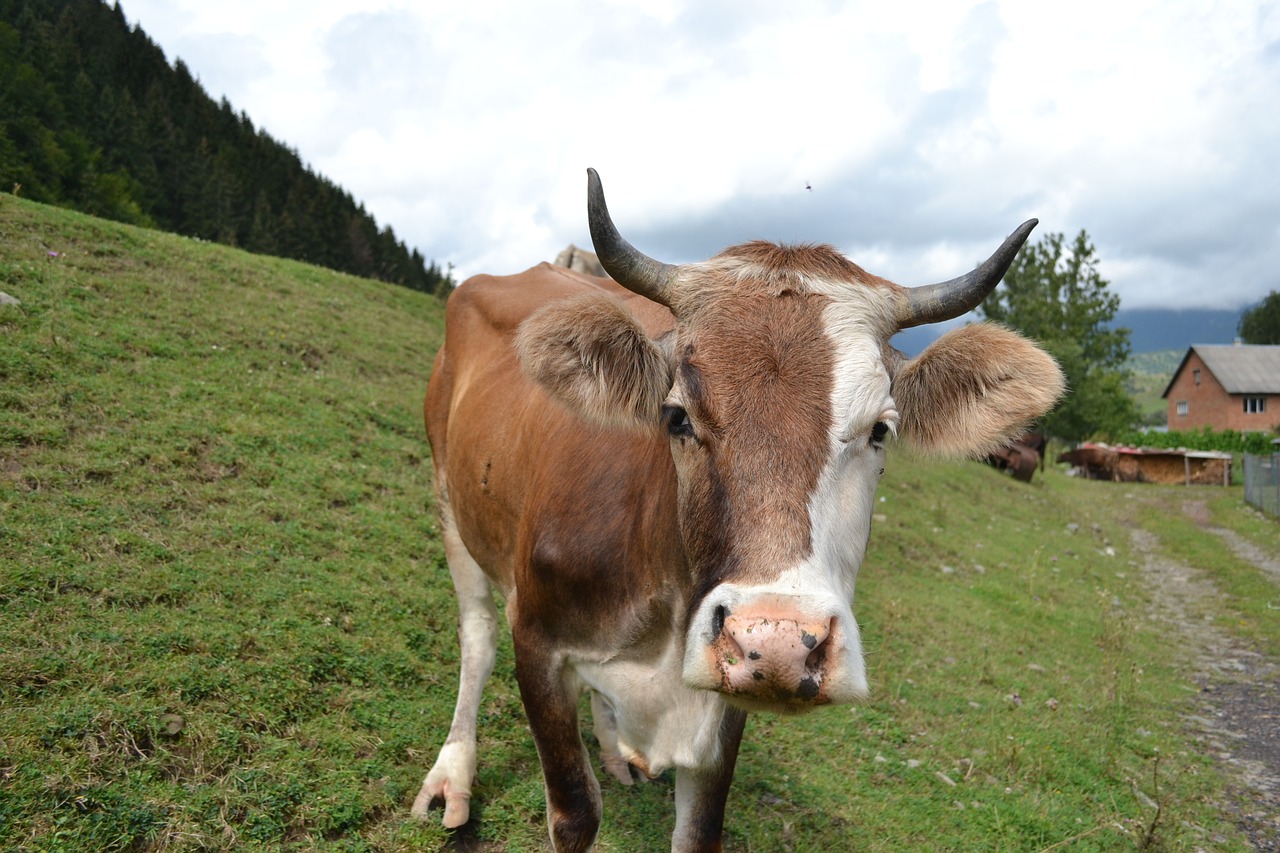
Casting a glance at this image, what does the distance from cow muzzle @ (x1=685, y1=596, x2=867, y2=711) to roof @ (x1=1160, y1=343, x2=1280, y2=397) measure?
6873 centimetres

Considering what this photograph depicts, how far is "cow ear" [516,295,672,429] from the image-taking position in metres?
2.94

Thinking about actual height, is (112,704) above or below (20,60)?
below

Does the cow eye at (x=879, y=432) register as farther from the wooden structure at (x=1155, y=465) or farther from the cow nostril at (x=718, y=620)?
the wooden structure at (x=1155, y=465)

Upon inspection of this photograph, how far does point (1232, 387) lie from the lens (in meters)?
59.3

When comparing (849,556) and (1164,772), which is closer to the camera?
(849,556)

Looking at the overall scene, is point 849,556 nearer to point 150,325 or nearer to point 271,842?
point 271,842

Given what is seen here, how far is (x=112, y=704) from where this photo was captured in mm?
3775

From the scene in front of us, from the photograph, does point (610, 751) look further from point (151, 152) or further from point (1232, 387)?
point (1232, 387)

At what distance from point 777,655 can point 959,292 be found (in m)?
1.63

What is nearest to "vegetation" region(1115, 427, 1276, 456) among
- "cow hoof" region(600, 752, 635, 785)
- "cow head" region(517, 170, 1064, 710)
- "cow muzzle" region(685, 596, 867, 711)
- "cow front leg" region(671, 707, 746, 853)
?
"cow hoof" region(600, 752, 635, 785)

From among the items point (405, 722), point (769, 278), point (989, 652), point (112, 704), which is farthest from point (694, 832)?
point (989, 652)

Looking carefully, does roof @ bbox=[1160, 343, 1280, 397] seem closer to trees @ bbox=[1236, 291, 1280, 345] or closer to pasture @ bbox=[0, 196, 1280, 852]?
trees @ bbox=[1236, 291, 1280, 345]

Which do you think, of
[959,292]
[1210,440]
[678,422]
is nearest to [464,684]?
[678,422]

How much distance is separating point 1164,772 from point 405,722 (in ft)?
17.4
